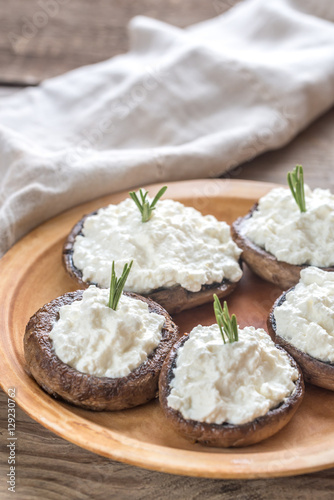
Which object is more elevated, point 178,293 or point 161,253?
point 161,253

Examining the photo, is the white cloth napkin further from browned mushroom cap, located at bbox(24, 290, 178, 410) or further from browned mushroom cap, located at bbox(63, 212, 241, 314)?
browned mushroom cap, located at bbox(24, 290, 178, 410)

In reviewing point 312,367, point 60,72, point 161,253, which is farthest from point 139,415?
point 60,72

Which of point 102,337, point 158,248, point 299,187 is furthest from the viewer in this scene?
point 299,187

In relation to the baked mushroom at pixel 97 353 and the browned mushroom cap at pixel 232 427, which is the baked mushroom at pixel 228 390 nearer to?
the browned mushroom cap at pixel 232 427

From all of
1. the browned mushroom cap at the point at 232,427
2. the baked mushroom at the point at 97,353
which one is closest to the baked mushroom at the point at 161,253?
the baked mushroom at the point at 97,353

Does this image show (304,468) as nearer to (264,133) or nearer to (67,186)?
(67,186)

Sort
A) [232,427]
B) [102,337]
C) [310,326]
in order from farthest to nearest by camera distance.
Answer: [310,326]
[102,337]
[232,427]

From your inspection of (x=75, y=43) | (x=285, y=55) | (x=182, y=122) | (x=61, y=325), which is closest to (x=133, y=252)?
(x=61, y=325)

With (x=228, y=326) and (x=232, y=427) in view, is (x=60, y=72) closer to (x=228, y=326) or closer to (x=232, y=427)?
(x=228, y=326)
